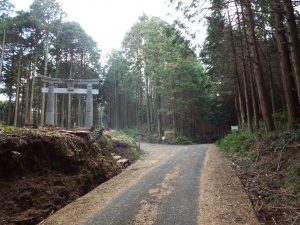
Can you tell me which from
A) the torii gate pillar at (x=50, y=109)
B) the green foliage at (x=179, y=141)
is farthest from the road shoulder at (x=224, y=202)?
the green foliage at (x=179, y=141)

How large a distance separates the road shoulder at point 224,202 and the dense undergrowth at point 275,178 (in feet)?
0.78

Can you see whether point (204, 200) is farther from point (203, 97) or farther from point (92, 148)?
point (203, 97)

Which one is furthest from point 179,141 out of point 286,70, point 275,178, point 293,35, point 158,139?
point 275,178

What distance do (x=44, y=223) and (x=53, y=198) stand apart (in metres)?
1.03

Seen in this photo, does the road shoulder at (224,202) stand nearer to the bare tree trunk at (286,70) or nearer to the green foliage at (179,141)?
the bare tree trunk at (286,70)

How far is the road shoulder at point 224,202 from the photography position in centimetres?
508

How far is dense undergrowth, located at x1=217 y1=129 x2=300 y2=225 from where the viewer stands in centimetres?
522

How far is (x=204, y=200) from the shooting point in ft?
20.6

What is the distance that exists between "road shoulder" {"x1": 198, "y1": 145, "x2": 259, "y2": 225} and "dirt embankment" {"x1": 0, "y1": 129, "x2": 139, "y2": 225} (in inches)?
134

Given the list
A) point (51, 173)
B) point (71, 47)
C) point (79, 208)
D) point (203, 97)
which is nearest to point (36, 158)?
point (51, 173)

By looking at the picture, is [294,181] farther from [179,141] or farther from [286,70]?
[179,141]

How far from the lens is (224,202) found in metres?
6.08

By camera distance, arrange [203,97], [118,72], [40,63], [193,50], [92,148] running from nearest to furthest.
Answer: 1. [92,148]
2. [193,50]
3. [40,63]
4. [203,97]
5. [118,72]

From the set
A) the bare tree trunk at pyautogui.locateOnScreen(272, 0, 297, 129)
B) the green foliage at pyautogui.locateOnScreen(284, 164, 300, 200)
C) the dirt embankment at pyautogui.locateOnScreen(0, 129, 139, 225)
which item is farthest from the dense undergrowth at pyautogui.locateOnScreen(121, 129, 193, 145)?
the green foliage at pyautogui.locateOnScreen(284, 164, 300, 200)
